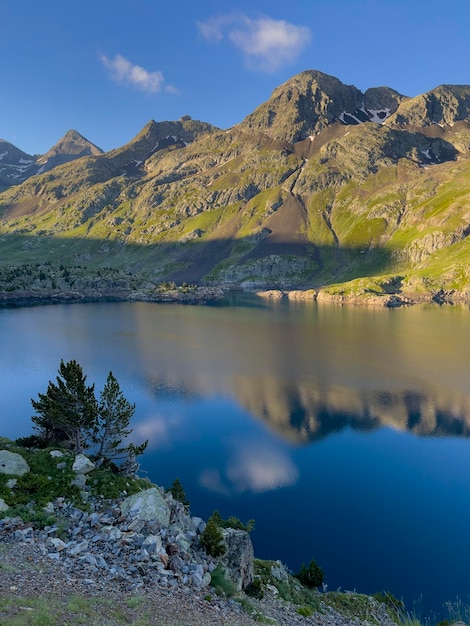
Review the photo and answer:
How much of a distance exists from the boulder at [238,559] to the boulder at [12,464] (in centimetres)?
1412

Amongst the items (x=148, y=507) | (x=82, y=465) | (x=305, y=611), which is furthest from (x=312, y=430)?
(x=148, y=507)

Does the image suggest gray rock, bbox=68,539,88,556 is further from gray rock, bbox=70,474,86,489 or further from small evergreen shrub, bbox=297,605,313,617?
small evergreen shrub, bbox=297,605,313,617

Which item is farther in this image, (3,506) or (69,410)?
(69,410)

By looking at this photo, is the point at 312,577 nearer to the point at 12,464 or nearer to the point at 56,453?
the point at 56,453

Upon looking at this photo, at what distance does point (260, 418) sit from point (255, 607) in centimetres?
4445

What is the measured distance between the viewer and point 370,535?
37.3 meters

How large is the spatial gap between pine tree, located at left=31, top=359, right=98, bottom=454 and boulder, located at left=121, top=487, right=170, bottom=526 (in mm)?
12176

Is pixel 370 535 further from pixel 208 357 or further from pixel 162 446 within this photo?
pixel 208 357

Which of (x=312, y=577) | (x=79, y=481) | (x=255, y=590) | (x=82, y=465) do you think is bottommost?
(x=312, y=577)

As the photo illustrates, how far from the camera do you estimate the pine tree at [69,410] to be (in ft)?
111

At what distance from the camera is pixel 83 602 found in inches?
581

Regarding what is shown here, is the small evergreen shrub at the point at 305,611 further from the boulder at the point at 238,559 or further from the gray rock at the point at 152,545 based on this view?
the gray rock at the point at 152,545

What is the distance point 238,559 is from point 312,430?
38.2 metres

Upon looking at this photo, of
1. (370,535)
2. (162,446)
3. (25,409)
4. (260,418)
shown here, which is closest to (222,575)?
(370,535)
